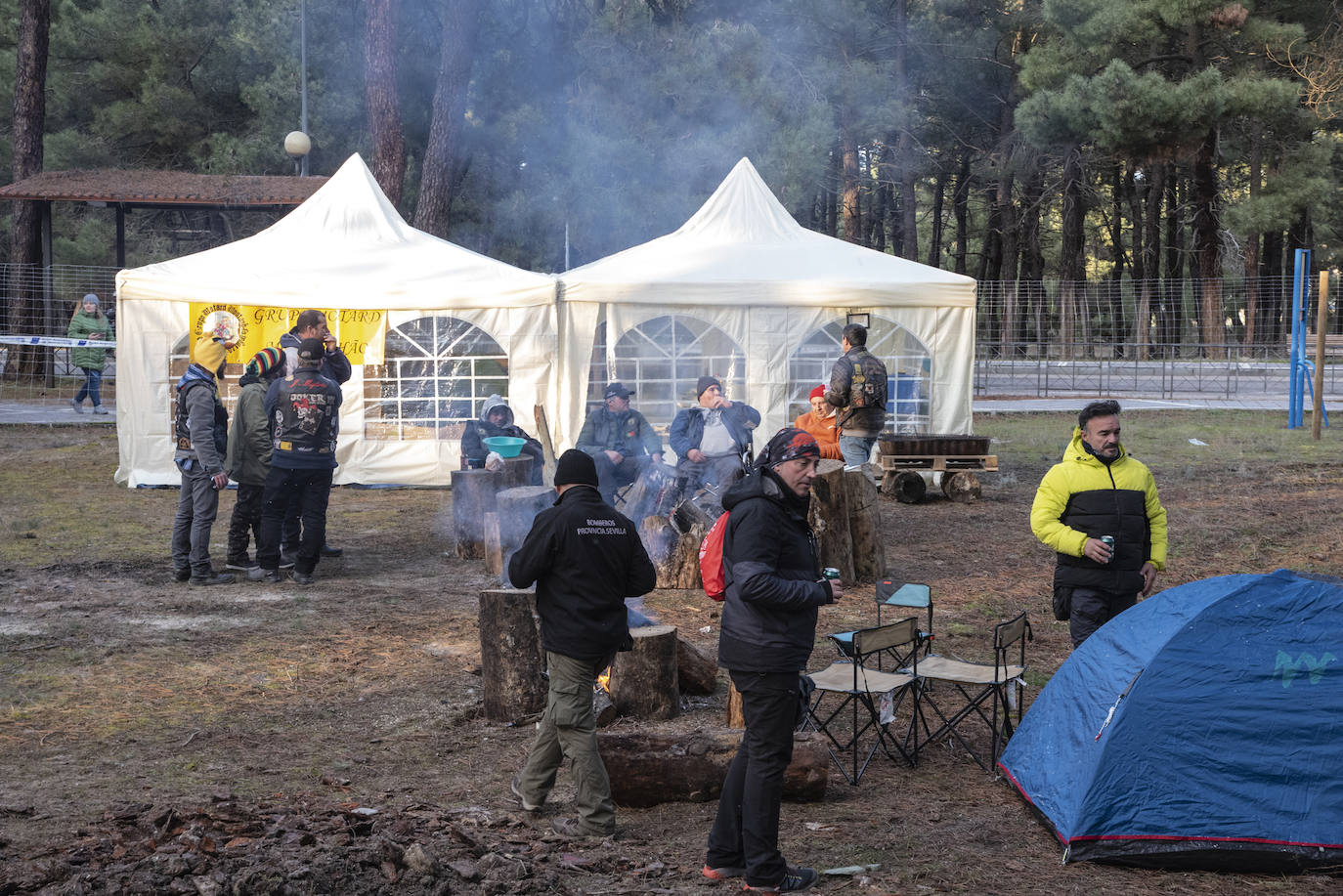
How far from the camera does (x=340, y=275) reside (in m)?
13.3

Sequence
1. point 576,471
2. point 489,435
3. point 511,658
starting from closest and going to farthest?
point 576,471 → point 511,658 → point 489,435

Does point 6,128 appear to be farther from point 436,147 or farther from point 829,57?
point 829,57

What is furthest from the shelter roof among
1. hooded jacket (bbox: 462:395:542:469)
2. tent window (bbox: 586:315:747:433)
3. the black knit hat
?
the black knit hat

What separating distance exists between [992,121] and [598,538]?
37.7 m

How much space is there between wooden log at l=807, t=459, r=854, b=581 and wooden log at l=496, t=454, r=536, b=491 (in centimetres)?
254

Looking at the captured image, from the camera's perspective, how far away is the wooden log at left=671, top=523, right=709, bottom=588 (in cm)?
877

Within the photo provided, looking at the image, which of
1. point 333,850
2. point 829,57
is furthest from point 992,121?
point 333,850

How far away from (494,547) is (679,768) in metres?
4.60

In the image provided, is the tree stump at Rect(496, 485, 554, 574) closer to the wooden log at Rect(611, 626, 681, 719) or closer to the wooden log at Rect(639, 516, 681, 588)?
the wooden log at Rect(639, 516, 681, 588)

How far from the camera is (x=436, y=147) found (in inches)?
738

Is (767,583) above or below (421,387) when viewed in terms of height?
below

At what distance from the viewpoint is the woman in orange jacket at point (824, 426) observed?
1100 cm

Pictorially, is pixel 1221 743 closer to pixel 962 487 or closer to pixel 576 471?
pixel 576 471

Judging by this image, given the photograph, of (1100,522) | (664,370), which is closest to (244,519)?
(1100,522)
